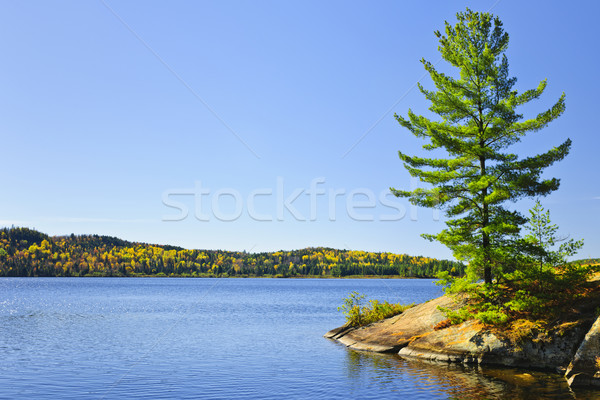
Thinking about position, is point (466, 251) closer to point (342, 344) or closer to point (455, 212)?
point (455, 212)

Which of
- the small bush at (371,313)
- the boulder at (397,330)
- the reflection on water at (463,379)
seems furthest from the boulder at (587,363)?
the small bush at (371,313)

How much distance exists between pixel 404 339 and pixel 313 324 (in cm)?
1943

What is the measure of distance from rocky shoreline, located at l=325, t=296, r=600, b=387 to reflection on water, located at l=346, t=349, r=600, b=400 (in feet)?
2.46

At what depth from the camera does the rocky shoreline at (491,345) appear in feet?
67.0

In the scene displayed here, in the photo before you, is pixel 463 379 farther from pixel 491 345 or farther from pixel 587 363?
pixel 587 363

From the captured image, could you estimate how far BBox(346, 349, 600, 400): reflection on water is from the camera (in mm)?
18391

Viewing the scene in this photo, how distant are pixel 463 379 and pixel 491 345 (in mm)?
4003

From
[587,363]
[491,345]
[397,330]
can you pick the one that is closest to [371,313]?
[397,330]

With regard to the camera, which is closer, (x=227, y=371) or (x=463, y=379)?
(x=463, y=379)

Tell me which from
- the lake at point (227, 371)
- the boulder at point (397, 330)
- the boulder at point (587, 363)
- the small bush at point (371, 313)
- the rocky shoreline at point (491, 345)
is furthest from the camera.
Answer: the small bush at point (371, 313)

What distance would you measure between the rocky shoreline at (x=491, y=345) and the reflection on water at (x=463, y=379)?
2.46 ft

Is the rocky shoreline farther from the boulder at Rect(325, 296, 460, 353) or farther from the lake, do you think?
the lake

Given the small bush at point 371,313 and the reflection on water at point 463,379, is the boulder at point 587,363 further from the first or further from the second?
the small bush at point 371,313

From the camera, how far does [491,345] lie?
24.2 m
